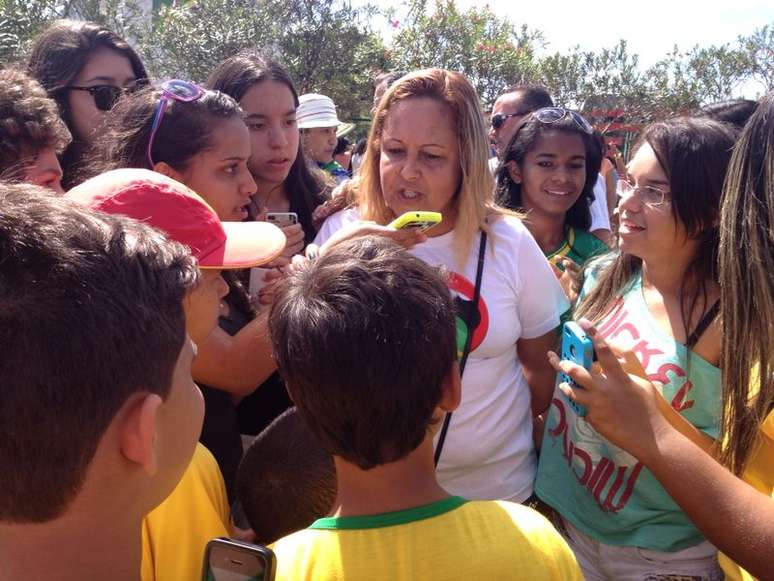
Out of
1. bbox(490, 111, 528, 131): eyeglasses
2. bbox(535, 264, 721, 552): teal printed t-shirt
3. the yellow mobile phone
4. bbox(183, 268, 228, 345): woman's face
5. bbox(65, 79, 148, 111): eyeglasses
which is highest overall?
bbox(490, 111, 528, 131): eyeglasses

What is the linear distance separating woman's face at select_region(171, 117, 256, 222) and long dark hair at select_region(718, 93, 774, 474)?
163 centimetres

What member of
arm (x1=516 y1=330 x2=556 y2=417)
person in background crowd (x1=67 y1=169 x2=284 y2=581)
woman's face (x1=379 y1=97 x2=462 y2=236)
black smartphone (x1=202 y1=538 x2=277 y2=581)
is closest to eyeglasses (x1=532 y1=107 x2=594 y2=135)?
Result: woman's face (x1=379 y1=97 x2=462 y2=236)

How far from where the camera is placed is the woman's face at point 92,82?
3.22 meters

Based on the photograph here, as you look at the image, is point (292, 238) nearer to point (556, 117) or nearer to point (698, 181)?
point (698, 181)

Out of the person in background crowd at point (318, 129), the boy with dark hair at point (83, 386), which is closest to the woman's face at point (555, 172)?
the boy with dark hair at point (83, 386)

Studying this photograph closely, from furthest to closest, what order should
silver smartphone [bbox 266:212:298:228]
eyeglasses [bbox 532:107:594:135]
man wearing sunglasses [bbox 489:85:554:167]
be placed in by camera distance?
man wearing sunglasses [bbox 489:85:554:167] → eyeglasses [bbox 532:107:594:135] → silver smartphone [bbox 266:212:298:228]

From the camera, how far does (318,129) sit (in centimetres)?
686

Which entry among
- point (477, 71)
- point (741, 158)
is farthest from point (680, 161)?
point (477, 71)

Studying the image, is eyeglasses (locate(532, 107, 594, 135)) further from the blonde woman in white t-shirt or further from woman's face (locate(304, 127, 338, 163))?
woman's face (locate(304, 127, 338, 163))

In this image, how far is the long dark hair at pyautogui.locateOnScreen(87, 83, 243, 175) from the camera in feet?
8.29

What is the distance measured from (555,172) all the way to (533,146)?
194mm

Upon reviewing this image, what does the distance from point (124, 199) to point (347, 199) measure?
134 centimetres

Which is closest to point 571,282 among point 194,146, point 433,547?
point 194,146

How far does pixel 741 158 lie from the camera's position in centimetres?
181
